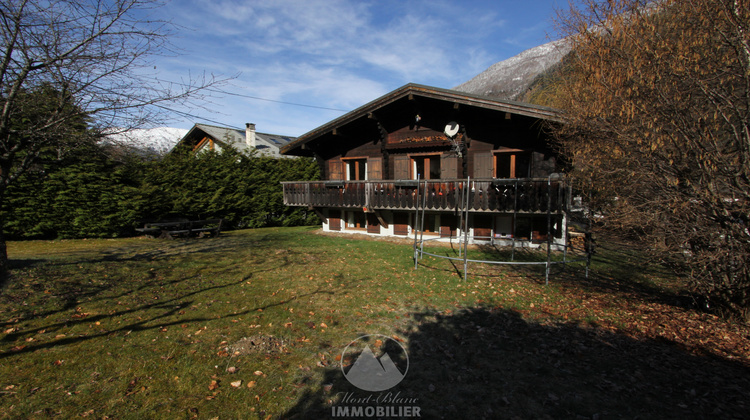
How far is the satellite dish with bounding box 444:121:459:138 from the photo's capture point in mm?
14766

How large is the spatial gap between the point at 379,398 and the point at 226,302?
417 cm

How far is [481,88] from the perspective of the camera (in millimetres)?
94000

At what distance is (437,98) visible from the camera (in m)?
14.1

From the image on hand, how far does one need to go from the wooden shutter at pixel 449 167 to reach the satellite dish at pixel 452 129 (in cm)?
103

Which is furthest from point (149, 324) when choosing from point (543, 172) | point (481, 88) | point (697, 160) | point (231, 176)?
point (481, 88)

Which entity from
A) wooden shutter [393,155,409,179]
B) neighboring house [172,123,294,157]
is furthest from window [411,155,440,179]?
neighboring house [172,123,294,157]

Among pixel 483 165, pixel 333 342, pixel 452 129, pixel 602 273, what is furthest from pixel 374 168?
pixel 333 342

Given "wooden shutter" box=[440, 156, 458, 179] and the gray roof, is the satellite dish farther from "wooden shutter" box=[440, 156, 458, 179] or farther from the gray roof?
the gray roof

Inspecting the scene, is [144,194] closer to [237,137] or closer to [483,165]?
[237,137]

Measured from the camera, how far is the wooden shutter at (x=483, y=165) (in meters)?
14.4

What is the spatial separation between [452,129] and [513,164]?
9.83 ft

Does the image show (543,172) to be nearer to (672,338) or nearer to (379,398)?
(672,338)

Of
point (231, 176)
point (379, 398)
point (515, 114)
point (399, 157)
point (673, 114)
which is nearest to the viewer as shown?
point (379, 398)

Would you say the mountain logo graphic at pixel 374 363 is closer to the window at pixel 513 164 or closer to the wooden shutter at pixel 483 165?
the wooden shutter at pixel 483 165
